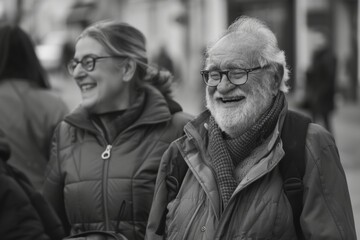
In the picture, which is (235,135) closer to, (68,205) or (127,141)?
(127,141)

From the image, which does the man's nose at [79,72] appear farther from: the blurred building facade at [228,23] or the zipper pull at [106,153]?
the blurred building facade at [228,23]

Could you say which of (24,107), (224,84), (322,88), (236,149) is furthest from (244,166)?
(322,88)

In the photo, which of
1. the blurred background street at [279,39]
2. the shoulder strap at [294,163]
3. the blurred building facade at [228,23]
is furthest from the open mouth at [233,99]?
the blurred building facade at [228,23]

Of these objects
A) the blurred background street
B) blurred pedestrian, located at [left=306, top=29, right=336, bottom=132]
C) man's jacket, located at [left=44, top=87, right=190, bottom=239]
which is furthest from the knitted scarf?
blurred pedestrian, located at [left=306, top=29, right=336, bottom=132]

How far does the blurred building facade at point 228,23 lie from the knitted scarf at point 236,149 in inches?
439

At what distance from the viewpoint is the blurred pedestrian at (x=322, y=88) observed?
46.4 ft

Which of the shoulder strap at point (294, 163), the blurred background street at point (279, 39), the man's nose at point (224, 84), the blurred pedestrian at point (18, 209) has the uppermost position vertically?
the man's nose at point (224, 84)

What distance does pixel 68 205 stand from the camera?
4121mm

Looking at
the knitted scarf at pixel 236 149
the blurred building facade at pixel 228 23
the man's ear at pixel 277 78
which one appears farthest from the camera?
the blurred building facade at pixel 228 23

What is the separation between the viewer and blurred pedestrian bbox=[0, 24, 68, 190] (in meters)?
5.17

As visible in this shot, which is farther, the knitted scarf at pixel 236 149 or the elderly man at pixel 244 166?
the knitted scarf at pixel 236 149

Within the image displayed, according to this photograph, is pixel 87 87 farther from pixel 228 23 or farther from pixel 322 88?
pixel 228 23

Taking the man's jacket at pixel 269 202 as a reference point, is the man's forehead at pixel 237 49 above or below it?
above

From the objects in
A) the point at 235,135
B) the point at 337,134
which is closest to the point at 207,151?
the point at 235,135
